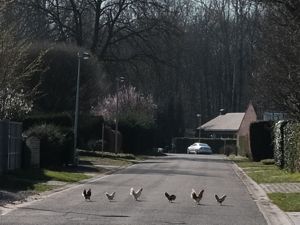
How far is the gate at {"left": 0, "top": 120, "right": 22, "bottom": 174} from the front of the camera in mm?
26234

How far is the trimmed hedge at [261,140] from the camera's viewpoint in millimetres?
49688

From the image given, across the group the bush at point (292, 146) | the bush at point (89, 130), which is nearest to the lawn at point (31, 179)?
the bush at point (292, 146)

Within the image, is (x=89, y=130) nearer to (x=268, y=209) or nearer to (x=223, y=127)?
(x=268, y=209)

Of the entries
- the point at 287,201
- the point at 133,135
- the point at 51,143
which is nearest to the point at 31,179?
the point at 51,143

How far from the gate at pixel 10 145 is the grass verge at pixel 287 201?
31.9 ft

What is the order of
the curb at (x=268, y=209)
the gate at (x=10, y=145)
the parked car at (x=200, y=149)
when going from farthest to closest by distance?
the parked car at (x=200, y=149), the gate at (x=10, y=145), the curb at (x=268, y=209)

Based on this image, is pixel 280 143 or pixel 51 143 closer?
pixel 51 143

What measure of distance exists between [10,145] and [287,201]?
1210 centimetres

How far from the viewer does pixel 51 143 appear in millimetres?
34031

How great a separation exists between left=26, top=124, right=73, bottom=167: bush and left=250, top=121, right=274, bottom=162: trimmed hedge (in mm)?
17495

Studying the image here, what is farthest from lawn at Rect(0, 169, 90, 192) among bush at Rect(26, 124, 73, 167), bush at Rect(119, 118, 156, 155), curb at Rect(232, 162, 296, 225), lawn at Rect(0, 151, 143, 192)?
bush at Rect(119, 118, 156, 155)

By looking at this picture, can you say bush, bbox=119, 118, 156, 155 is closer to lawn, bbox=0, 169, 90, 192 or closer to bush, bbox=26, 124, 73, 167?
bush, bbox=26, 124, 73, 167

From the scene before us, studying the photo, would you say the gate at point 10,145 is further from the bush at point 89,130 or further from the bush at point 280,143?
the bush at point 89,130

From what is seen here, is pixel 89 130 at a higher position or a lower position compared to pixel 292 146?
higher
